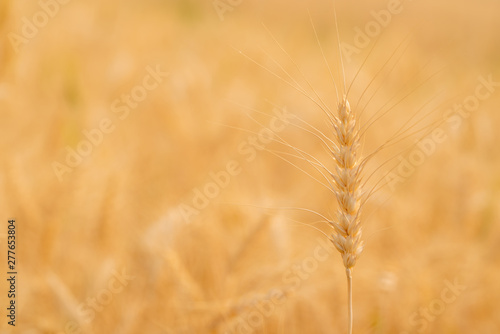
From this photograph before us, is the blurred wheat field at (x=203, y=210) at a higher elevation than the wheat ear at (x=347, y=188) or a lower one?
lower

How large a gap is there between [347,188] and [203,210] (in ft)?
2.89

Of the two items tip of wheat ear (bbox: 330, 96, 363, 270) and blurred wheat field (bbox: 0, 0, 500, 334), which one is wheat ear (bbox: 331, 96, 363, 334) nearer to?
tip of wheat ear (bbox: 330, 96, 363, 270)

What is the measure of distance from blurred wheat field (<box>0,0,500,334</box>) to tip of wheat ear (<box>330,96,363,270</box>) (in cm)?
10

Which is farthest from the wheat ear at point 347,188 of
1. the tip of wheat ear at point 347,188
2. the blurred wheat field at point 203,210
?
the blurred wheat field at point 203,210

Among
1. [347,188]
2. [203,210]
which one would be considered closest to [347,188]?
[347,188]

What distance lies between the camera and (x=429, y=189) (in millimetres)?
2102

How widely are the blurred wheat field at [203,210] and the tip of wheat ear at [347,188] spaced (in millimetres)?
101

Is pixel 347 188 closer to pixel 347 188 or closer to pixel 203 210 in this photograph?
pixel 347 188

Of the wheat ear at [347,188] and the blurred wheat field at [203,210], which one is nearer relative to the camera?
the wheat ear at [347,188]

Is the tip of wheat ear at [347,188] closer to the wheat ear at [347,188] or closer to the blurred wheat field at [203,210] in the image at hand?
the wheat ear at [347,188]

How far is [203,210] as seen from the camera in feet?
5.06

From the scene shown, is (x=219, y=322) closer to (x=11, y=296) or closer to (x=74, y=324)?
(x=74, y=324)

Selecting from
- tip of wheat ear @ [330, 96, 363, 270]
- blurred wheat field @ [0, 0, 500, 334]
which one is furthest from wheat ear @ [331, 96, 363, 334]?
blurred wheat field @ [0, 0, 500, 334]

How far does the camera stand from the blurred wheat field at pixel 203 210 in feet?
4.02
